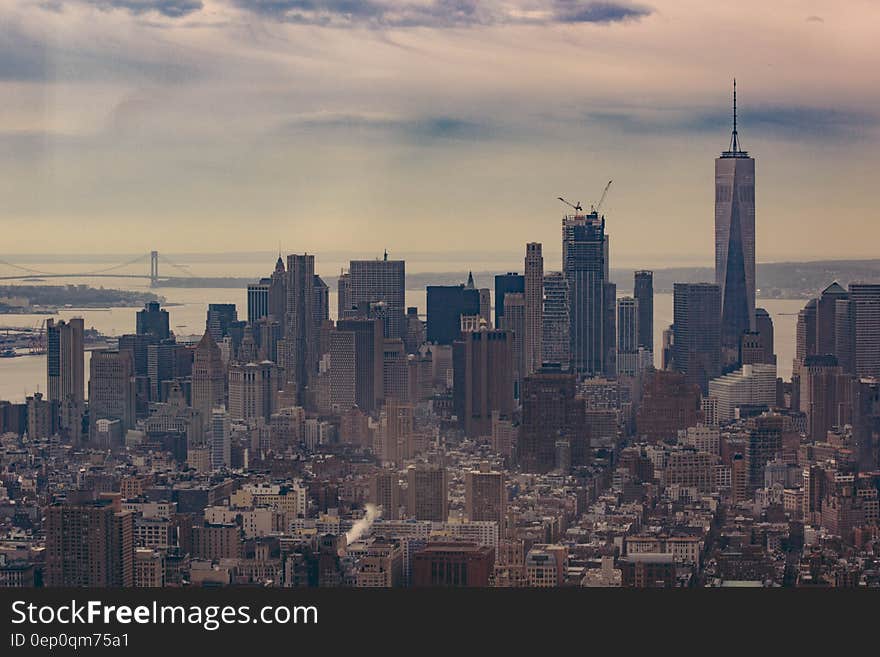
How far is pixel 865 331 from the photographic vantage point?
19.9ft

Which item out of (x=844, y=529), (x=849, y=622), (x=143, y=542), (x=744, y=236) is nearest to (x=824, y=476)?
(x=844, y=529)

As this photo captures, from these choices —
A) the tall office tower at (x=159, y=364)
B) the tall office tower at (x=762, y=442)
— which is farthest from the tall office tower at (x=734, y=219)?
the tall office tower at (x=159, y=364)

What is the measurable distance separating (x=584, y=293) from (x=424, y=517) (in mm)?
2041

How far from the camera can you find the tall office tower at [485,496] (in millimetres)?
4758

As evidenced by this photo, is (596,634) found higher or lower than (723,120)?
lower

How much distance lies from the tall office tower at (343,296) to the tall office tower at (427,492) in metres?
0.74

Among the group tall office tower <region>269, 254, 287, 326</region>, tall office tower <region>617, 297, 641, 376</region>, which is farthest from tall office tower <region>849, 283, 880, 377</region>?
tall office tower <region>269, 254, 287, 326</region>

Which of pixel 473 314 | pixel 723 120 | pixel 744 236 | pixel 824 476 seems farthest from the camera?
pixel 473 314

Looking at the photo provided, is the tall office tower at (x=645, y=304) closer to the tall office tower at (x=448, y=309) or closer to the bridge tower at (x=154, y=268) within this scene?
the tall office tower at (x=448, y=309)

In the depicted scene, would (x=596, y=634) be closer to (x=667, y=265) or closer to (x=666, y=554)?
(x=666, y=554)

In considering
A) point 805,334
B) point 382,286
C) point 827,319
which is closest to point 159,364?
point 382,286

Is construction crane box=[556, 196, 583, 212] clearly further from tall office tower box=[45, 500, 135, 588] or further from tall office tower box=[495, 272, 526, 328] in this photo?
tall office tower box=[45, 500, 135, 588]

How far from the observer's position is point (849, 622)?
222 centimetres

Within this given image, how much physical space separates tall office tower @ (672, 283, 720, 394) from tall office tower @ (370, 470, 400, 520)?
1.37 metres
